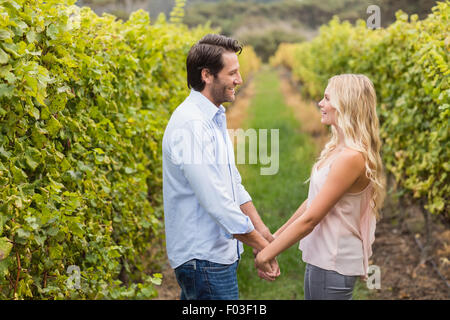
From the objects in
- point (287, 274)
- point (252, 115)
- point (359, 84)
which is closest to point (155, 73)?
point (287, 274)

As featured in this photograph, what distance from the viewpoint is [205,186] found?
2449 mm

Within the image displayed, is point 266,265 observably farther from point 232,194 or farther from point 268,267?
point 232,194

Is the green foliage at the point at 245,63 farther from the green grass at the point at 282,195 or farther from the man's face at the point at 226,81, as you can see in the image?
the man's face at the point at 226,81

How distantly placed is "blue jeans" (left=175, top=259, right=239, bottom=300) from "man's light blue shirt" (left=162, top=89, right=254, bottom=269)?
3 centimetres

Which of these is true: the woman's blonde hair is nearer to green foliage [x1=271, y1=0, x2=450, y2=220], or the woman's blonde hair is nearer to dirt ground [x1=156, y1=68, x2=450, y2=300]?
green foliage [x1=271, y1=0, x2=450, y2=220]

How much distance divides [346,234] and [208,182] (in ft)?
2.62

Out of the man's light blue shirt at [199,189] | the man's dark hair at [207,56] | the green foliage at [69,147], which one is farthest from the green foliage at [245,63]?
the man's light blue shirt at [199,189]

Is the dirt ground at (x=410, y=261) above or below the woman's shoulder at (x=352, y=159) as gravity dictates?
below

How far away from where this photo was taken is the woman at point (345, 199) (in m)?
2.60

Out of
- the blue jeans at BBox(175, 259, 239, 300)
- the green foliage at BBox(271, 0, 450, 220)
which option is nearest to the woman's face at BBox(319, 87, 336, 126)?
the blue jeans at BBox(175, 259, 239, 300)

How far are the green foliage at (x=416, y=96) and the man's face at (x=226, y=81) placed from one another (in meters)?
1.62

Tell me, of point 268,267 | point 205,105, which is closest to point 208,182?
point 205,105

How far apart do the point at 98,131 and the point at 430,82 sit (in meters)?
2.87
